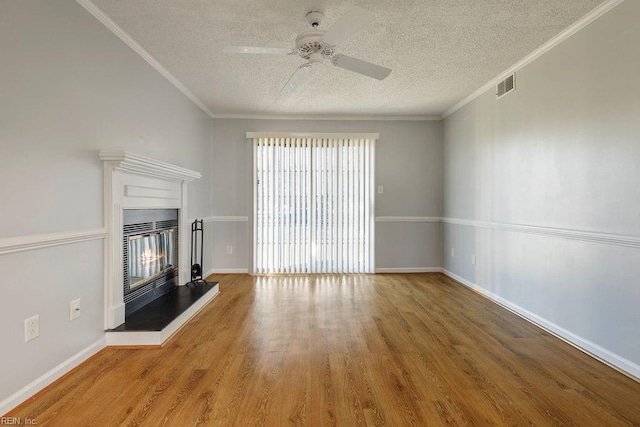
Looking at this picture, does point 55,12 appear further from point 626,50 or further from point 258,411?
point 626,50

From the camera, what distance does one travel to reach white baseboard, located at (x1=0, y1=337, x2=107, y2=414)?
1666mm

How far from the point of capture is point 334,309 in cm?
336

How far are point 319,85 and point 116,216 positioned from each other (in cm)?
252

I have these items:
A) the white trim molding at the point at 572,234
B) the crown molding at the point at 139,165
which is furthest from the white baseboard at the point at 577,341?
the crown molding at the point at 139,165

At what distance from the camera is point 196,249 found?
4.39m

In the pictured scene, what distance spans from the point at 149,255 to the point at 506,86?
13.3 feet

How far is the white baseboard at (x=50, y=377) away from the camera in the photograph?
5.47ft

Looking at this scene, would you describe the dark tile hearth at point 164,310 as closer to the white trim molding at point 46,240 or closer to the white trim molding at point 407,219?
the white trim molding at point 46,240

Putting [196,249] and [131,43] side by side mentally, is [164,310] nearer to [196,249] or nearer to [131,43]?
[196,249]

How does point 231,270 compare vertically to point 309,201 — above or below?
below

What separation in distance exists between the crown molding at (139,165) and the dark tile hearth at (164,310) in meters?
1.23

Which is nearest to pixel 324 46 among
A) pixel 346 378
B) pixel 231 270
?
pixel 346 378

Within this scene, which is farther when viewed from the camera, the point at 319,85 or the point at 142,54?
the point at 319,85

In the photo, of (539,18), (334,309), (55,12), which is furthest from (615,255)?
(55,12)
